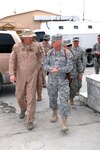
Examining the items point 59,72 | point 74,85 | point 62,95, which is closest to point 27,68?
point 59,72

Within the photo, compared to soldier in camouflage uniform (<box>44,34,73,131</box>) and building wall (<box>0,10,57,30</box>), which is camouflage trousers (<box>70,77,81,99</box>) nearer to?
soldier in camouflage uniform (<box>44,34,73,131</box>)

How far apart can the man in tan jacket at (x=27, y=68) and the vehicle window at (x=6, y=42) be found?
121 inches

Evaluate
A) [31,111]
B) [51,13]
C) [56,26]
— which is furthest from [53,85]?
[51,13]

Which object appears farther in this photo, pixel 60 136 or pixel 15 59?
pixel 15 59

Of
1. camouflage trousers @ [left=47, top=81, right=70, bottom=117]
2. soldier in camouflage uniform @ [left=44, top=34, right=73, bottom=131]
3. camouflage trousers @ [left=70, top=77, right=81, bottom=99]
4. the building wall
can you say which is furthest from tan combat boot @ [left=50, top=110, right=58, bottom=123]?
the building wall

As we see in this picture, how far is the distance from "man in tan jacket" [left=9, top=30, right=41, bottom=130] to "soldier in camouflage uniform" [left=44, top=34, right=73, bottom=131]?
30 centimetres

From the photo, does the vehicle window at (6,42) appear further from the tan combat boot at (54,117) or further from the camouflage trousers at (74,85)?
the tan combat boot at (54,117)

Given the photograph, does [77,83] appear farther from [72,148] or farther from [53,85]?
[72,148]

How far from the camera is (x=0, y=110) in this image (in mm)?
8516

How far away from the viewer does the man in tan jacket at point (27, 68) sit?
22.2 feet

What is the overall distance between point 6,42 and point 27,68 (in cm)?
336

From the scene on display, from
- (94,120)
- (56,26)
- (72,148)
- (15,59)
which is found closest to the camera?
(72,148)

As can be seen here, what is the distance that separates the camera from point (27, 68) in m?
6.80

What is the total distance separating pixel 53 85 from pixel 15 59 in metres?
0.90
